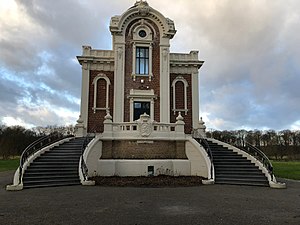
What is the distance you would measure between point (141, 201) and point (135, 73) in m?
14.9

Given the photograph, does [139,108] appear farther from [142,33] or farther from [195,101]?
[142,33]

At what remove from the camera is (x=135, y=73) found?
22188 millimetres

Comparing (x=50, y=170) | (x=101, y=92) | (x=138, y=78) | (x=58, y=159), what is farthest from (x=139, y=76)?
(x=50, y=170)

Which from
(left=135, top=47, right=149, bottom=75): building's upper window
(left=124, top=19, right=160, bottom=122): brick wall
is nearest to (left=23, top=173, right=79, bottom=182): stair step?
(left=124, top=19, right=160, bottom=122): brick wall

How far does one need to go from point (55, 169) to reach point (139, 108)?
32.4 feet

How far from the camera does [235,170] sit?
14.2 metres

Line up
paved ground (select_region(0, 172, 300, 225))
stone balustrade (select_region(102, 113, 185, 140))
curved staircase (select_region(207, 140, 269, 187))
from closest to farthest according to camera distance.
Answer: paved ground (select_region(0, 172, 300, 225)) < curved staircase (select_region(207, 140, 269, 187)) < stone balustrade (select_region(102, 113, 185, 140))

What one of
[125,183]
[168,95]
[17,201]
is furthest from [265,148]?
[17,201]

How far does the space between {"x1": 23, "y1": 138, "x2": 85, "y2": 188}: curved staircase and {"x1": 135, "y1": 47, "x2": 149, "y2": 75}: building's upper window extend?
9.20 meters

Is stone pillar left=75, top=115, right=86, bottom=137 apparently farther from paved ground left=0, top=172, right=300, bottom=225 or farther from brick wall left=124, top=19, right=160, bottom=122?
paved ground left=0, top=172, right=300, bottom=225

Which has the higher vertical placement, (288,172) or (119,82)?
(119,82)

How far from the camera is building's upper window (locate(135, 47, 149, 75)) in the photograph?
22484mm

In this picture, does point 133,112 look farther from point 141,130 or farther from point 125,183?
point 125,183

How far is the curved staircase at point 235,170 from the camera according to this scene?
13.0 meters
